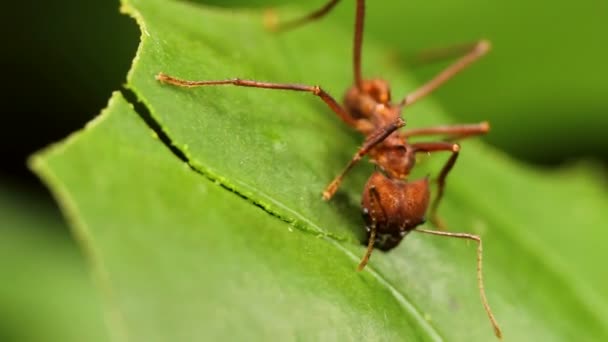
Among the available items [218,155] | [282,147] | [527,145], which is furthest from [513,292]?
[527,145]

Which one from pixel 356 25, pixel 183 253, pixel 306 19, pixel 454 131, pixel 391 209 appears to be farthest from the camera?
pixel 306 19

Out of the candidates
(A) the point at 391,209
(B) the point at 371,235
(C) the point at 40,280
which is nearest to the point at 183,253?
(B) the point at 371,235

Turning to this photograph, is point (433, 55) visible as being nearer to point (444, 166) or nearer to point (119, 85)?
point (444, 166)

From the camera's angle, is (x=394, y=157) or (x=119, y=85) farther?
(x=119, y=85)

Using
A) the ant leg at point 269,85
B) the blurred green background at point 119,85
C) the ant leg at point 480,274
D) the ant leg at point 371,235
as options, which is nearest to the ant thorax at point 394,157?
the ant leg at point 269,85

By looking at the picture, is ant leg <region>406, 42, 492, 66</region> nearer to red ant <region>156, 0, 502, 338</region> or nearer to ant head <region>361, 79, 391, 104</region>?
red ant <region>156, 0, 502, 338</region>

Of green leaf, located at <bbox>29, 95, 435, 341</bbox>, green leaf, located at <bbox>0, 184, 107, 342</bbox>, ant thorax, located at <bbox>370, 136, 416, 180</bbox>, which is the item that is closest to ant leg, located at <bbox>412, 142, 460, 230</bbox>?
ant thorax, located at <bbox>370, 136, 416, 180</bbox>

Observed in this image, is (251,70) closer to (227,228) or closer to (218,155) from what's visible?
(218,155)

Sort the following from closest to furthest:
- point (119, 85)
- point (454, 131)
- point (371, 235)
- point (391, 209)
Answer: point (371, 235) < point (391, 209) < point (454, 131) < point (119, 85)
